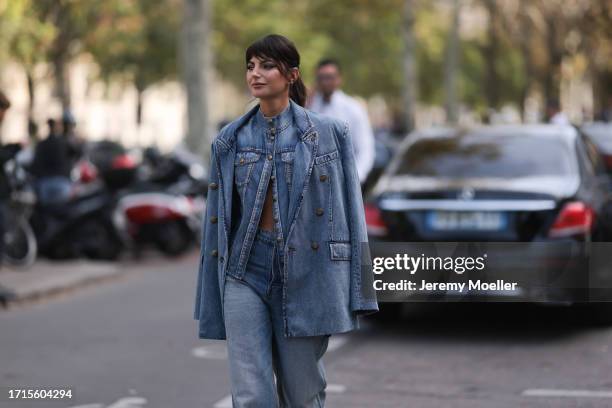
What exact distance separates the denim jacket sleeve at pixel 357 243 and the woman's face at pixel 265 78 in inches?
11.1

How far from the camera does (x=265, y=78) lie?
4.43 metres

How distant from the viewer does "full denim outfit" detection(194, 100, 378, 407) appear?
436cm

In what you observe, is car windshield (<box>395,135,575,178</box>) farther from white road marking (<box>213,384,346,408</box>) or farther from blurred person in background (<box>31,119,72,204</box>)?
blurred person in background (<box>31,119,72,204</box>)

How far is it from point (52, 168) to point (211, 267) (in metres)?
10.4

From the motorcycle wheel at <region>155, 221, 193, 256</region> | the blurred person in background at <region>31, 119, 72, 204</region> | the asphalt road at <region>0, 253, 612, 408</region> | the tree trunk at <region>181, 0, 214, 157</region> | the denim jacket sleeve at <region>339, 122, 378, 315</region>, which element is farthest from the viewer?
the tree trunk at <region>181, 0, 214, 157</region>

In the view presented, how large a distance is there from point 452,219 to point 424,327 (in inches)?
44.1

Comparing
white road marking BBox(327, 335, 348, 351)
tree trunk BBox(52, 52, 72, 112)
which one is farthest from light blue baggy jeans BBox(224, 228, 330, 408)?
tree trunk BBox(52, 52, 72, 112)

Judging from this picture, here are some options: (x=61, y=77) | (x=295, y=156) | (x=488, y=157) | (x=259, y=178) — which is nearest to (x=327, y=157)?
(x=295, y=156)

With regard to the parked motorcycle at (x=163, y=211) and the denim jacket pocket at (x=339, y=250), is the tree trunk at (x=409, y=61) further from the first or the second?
the denim jacket pocket at (x=339, y=250)

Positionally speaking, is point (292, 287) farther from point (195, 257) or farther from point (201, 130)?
point (201, 130)

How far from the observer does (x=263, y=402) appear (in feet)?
14.2

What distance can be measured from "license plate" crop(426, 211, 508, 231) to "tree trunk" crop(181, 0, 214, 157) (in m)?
12.4

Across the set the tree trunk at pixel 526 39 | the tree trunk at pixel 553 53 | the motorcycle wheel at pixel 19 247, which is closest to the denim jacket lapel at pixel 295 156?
the motorcycle wheel at pixel 19 247

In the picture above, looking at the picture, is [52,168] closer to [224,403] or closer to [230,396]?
[230,396]
